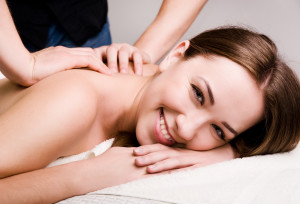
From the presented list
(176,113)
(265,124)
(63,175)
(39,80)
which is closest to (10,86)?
(39,80)

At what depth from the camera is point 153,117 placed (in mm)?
969

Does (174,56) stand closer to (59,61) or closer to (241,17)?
(59,61)

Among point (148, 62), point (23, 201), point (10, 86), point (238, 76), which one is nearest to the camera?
point (23, 201)

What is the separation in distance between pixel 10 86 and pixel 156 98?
443 millimetres

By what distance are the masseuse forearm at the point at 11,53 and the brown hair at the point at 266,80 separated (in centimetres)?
47

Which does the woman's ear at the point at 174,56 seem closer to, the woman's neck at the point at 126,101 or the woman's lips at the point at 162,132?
the woman's neck at the point at 126,101

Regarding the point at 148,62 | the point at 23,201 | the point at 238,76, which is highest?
the point at 238,76

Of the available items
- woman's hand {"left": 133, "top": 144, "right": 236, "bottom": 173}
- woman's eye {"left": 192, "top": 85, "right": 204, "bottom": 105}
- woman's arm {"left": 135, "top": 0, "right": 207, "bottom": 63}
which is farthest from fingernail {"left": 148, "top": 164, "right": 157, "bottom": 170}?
woman's arm {"left": 135, "top": 0, "right": 207, "bottom": 63}

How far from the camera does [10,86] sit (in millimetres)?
1033

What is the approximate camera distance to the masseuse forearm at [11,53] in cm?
88

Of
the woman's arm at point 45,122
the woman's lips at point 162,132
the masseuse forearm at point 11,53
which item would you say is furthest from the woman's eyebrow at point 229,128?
the masseuse forearm at point 11,53

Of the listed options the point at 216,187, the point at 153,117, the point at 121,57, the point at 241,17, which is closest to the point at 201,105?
the point at 153,117

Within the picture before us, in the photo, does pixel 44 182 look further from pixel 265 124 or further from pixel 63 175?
pixel 265 124

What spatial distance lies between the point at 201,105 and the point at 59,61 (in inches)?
16.2
